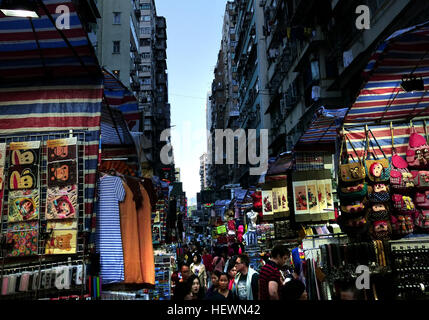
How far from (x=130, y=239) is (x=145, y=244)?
15.5 inches

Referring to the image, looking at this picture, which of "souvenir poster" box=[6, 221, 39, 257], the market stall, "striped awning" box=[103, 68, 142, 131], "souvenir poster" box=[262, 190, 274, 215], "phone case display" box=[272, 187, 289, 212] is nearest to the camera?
the market stall

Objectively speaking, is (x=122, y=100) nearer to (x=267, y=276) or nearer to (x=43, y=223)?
(x=43, y=223)

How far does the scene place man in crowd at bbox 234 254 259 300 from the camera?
706cm

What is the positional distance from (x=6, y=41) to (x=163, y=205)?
1489 cm

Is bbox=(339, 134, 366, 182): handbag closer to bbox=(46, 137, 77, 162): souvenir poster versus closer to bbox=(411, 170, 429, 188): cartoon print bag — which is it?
bbox=(411, 170, 429, 188): cartoon print bag

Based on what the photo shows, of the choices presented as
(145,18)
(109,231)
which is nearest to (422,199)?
(109,231)

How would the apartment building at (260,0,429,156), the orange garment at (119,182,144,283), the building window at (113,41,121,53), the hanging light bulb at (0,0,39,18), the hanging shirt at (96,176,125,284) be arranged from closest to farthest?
1. the hanging light bulb at (0,0,39,18)
2. the hanging shirt at (96,176,125,284)
3. the orange garment at (119,182,144,283)
4. the apartment building at (260,0,429,156)
5. the building window at (113,41,121,53)

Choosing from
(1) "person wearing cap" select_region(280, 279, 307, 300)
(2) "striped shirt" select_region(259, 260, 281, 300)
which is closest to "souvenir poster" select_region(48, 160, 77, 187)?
(1) "person wearing cap" select_region(280, 279, 307, 300)

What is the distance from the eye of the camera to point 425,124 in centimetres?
696

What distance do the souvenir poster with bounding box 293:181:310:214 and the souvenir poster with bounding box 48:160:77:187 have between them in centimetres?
612

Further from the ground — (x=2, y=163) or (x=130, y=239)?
(x=2, y=163)

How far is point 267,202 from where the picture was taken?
1209 centimetres
